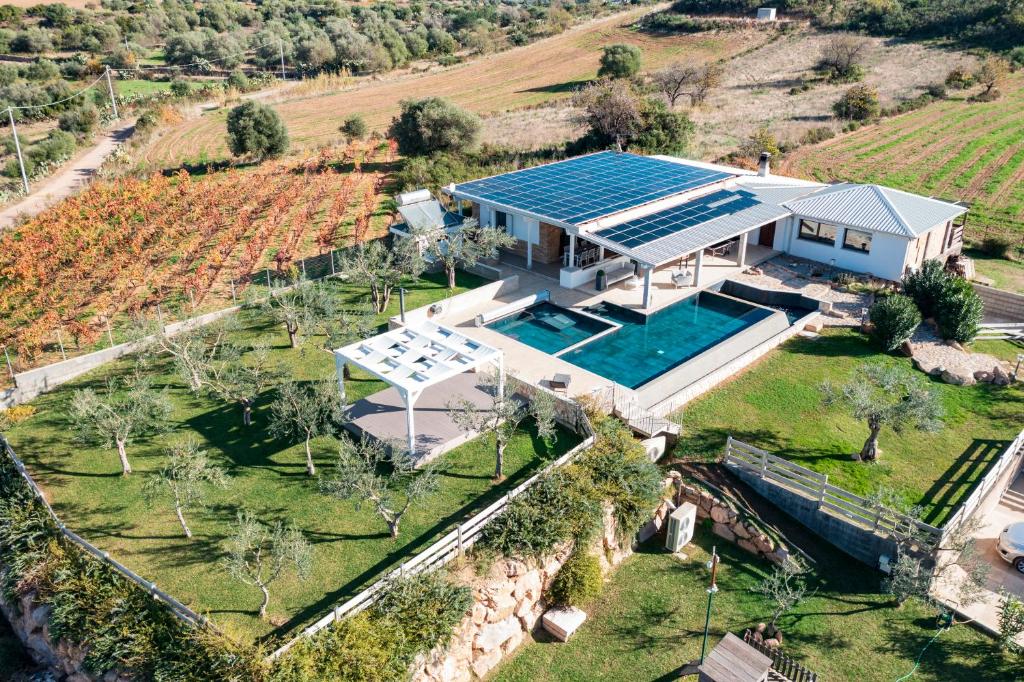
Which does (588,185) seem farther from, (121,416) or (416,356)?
(121,416)

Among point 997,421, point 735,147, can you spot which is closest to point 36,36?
point 735,147

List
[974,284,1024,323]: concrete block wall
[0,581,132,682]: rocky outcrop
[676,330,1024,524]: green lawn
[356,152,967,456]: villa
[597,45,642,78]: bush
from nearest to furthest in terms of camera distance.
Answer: [0,581,132,682]: rocky outcrop → [676,330,1024,524]: green lawn → [356,152,967,456]: villa → [974,284,1024,323]: concrete block wall → [597,45,642,78]: bush

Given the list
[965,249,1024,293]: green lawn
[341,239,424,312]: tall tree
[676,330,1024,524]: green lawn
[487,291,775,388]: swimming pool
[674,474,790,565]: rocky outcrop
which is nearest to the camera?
[674,474,790,565]: rocky outcrop

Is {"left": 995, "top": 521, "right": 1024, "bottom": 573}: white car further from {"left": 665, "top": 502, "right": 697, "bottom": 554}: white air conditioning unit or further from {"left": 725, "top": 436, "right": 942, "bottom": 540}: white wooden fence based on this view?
{"left": 665, "top": 502, "right": 697, "bottom": 554}: white air conditioning unit

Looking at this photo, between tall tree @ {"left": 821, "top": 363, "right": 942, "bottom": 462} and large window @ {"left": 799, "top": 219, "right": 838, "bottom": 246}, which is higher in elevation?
large window @ {"left": 799, "top": 219, "right": 838, "bottom": 246}

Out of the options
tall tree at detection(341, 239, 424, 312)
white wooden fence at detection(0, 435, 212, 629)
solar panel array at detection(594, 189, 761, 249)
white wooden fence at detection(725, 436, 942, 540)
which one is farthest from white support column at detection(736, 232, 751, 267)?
white wooden fence at detection(0, 435, 212, 629)

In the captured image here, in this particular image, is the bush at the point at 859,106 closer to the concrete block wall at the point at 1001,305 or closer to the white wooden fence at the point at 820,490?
the concrete block wall at the point at 1001,305

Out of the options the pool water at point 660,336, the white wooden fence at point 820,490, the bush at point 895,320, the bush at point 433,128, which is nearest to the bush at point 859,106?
the bush at point 433,128
